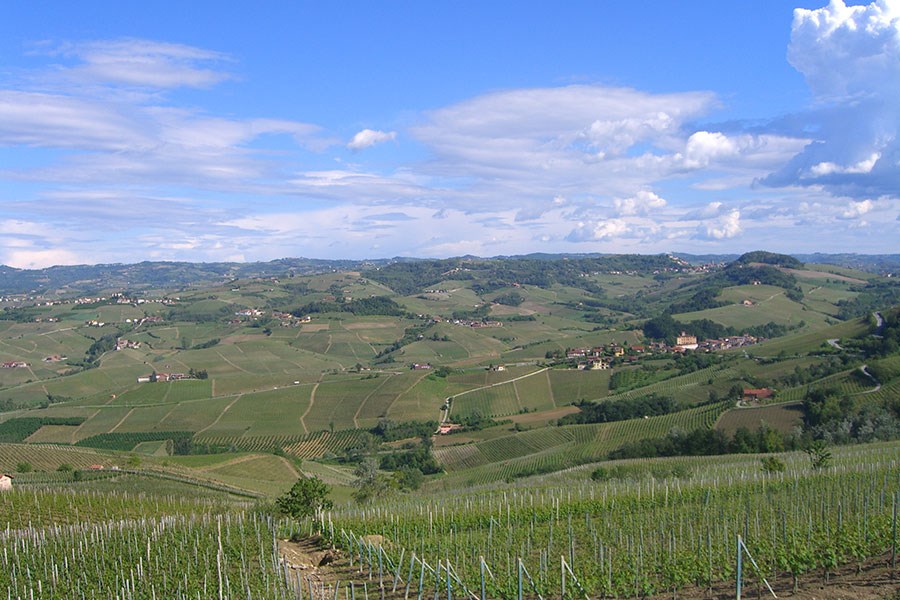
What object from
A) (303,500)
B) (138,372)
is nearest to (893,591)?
(303,500)

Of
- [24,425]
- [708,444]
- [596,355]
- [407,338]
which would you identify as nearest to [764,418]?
[708,444]

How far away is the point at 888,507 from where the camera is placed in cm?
1959

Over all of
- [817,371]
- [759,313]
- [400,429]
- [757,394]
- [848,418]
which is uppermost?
[759,313]

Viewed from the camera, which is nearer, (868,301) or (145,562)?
(145,562)

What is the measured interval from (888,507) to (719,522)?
4617mm

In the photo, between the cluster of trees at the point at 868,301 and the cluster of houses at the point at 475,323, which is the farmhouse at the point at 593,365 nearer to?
the cluster of houses at the point at 475,323

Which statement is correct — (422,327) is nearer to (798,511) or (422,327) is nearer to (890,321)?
(890,321)

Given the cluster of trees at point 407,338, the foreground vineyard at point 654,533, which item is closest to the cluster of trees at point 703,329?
the cluster of trees at point 407,338

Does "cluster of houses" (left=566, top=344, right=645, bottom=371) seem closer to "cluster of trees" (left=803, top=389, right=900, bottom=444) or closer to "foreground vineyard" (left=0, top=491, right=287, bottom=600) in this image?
"cluster of trees" (left=803, top=389, right=900, bottom=444)

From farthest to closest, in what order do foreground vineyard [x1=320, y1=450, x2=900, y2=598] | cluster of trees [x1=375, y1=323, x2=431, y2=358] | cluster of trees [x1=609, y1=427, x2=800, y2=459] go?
cluster of trees [x1=375, y1=323, x2=431, y2=358] → cluster of trees [x1=609, y1=427, x2=800, y2=459] → foreground vineyard [x1=320, y1=450, x2=900, y2=598]

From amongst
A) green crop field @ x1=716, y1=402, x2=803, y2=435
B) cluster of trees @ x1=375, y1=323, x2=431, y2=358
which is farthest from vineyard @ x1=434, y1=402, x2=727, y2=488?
cluster of trees @ x1=375, y1=323, x2=431, y2=358

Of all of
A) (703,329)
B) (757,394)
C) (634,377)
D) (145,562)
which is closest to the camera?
(145,562)

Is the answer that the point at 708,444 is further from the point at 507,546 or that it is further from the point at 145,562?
the point at 145,562

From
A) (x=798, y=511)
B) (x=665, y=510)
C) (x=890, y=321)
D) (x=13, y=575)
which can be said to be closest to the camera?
(x=13, y=575)
